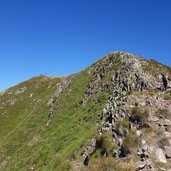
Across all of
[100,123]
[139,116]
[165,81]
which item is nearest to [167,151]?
[139,116]

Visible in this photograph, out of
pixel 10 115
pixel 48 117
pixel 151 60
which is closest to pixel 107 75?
pixel 151 60

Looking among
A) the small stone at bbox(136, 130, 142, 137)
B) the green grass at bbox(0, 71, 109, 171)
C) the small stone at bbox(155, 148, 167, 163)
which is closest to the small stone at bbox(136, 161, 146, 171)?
the small stone at bbox(155, 148, 167, 163)

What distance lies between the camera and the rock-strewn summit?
107 feet

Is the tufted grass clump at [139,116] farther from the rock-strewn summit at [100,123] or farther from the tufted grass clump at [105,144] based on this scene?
the tufted grass clump at [105,144]

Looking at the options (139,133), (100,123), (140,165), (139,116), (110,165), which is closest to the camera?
(140,165)

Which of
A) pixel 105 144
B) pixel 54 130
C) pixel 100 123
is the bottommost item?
pixel 105 144

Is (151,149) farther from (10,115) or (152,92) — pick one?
(10,115)

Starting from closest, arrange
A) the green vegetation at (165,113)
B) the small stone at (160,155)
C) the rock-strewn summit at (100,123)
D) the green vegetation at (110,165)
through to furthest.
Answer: the green vegetation at (110,165), the small stone at (160,155), the rock-strewn summit at (100,123), the green vegetation at (165,113)

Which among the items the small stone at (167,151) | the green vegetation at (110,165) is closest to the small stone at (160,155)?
the small stone at (167,151)

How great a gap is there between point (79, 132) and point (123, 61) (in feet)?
65.1

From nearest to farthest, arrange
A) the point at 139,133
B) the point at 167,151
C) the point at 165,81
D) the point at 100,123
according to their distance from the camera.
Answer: the point at 167,151 < the point at 139,133 < the point at 100,123 < the point at 165,81

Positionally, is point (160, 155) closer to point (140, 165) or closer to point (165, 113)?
point (140, 165)

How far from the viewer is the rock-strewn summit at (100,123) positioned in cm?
3247

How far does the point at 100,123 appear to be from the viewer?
4462cm
